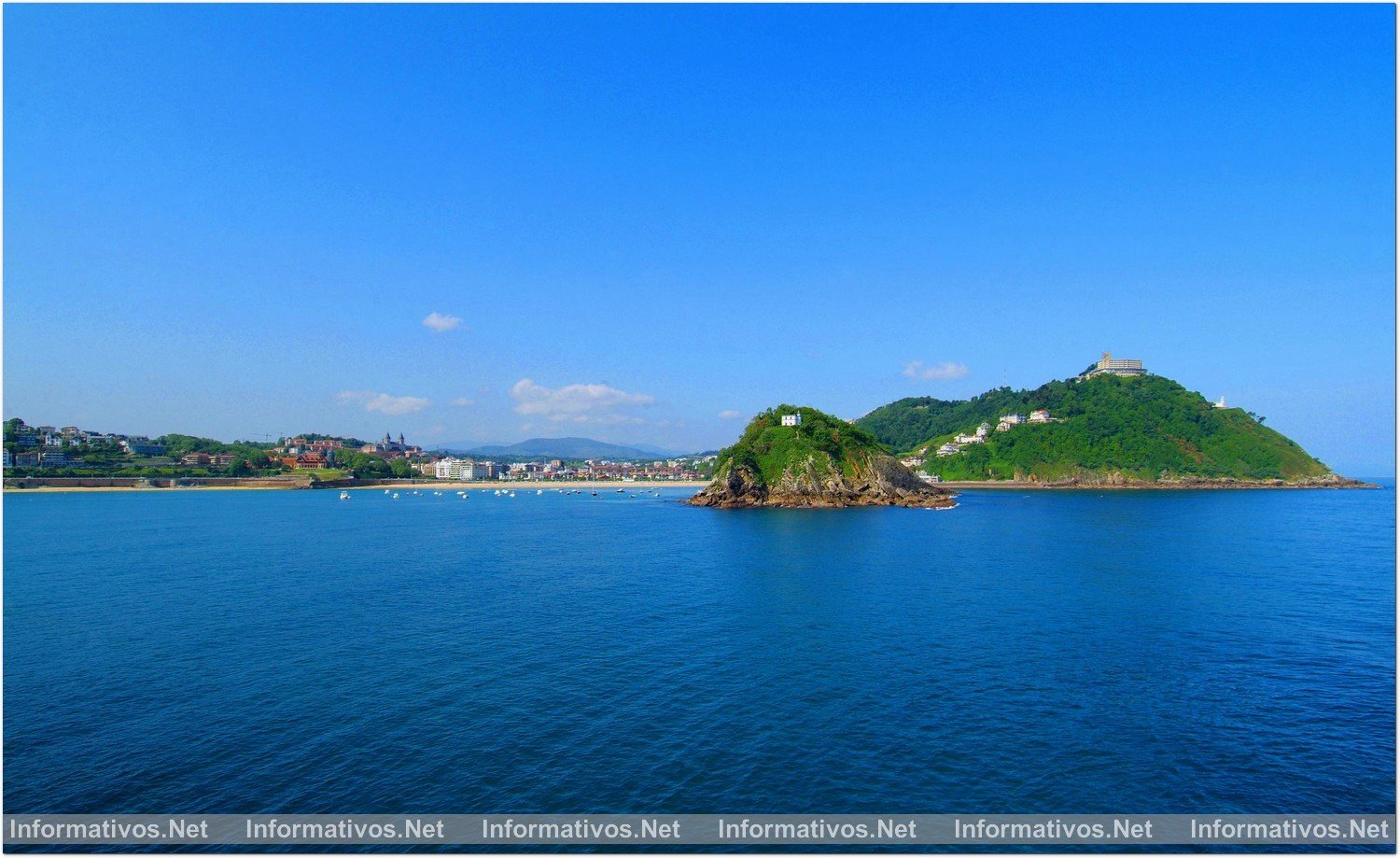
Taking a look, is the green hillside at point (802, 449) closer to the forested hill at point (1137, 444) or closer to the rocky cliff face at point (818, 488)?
the rocky cliff face at point (818, 488)

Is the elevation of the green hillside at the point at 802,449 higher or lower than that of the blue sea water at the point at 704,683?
higher

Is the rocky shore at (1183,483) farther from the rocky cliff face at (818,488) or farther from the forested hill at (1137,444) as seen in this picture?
the rocky cliff face at (818,488)

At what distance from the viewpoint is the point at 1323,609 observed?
34.2 m

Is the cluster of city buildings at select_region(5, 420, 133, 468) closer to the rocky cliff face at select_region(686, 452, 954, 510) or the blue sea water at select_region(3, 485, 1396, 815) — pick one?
the blue sea water at select_region(3, 485, 1396, 815)

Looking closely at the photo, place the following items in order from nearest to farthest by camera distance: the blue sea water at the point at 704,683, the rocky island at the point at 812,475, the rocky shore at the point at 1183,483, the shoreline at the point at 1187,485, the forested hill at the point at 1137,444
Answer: the blue sea water at the point at 704,683
the rocky island at the point at 812,475
the shoreline at the point at 1187,485
the rocky shore at the point at 1183,483
the forested hill at the point at 1137,444

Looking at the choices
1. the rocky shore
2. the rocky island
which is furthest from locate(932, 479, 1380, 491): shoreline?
the rocky island

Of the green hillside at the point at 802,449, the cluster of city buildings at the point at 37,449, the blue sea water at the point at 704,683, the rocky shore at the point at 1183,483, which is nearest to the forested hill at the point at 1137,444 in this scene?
the rocky shore at the point at 1183,483

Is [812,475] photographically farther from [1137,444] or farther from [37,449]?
[37,449]

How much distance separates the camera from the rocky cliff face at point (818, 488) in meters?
115

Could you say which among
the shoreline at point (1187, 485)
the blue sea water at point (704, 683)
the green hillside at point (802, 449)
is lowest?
the blue sea water at point (704, 683)

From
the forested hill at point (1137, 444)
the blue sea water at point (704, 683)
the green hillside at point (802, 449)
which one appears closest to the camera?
the blue sea water at point (704, 683)

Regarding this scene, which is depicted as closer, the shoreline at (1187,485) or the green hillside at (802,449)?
the green hillside at (802,449)

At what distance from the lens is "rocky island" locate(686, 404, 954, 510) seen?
379 ft

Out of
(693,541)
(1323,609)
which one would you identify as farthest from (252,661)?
(1323,609)
